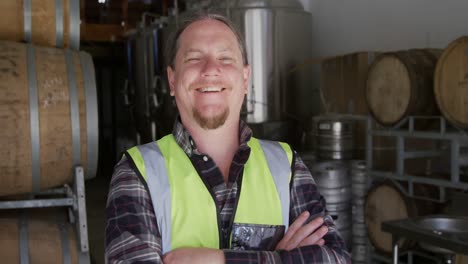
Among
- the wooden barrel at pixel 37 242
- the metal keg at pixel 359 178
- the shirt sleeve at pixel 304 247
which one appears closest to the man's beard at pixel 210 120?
the shirt sleeve at pixel 304 247

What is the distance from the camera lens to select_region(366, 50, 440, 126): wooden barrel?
14.8 ft

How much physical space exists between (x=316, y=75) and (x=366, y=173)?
9.16ft

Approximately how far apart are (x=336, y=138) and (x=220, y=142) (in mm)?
3886

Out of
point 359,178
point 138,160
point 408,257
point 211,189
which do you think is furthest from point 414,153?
point 138,160

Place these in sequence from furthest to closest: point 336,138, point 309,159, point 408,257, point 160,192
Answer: point 309,159 → point 336,138 → point 408,257 → point 160,192

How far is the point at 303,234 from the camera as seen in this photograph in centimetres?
167

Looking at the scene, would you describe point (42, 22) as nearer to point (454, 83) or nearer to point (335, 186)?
point (454, 83)

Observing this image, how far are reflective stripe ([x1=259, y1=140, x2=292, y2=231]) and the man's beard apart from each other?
0.82ft

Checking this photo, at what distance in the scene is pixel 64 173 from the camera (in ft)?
10.9

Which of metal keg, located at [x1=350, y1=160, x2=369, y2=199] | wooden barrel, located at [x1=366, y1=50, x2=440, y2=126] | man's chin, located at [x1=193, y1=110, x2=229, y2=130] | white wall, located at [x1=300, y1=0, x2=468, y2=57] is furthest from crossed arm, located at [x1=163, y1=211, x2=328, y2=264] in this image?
white wall, located at [x1=300, y1=0, x2=468, y2=57]

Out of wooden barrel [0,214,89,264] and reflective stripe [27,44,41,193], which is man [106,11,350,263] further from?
wooden barrel [0,214,89,264]

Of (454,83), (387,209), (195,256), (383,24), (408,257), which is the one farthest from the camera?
(383,24)

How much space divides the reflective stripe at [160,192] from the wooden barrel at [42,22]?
2031mm

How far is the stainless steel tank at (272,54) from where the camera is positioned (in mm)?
7152
